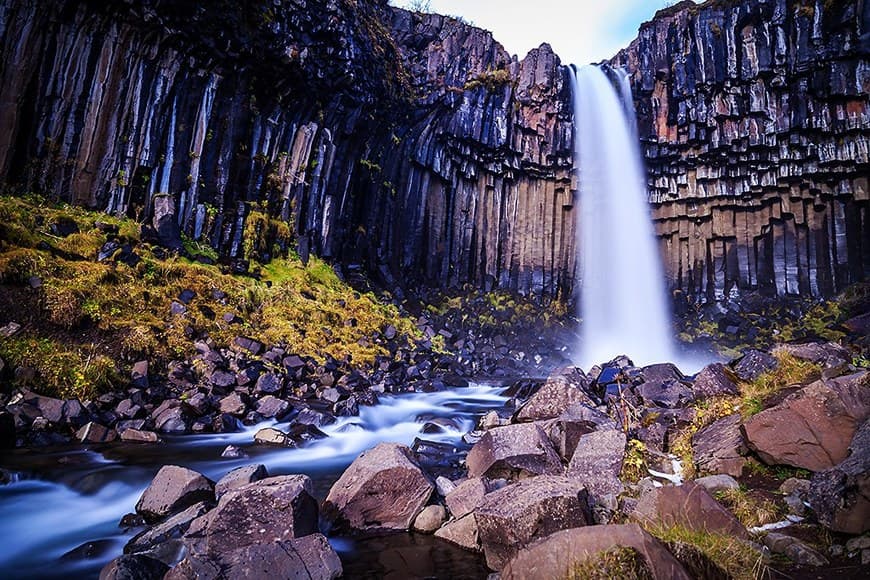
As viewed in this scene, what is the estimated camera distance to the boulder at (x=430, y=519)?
16.9 feet

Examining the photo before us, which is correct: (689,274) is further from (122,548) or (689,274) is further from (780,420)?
(122,548)

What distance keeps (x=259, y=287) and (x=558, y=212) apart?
20.0m

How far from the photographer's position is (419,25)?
28297 millimetres

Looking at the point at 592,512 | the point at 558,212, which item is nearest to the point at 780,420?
the point at 592,512

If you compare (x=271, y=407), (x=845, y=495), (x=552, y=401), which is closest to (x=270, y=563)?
(x=845, y=495)

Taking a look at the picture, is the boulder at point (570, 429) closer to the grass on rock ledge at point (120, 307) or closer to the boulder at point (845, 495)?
the boulder at point (845, 495)

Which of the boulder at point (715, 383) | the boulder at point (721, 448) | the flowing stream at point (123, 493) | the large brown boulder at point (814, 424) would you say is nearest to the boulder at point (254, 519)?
the flowing stream at point (123, 493)

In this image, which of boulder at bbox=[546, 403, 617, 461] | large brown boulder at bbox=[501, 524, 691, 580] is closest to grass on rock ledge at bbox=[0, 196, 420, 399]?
boulder at bbox=[546, 403, 617, 461]

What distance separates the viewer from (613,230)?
97.1 feet

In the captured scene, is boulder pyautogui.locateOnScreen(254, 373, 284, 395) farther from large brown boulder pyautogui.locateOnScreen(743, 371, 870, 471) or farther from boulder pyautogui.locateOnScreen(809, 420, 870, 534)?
boulder pyautogui.locateOnScreen(809, 420, 870, 534)

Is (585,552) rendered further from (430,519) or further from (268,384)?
(268,384)

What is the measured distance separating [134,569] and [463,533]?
290 cm

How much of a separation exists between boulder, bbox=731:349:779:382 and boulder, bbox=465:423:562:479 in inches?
169

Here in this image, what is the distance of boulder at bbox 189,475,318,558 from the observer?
172 inches
